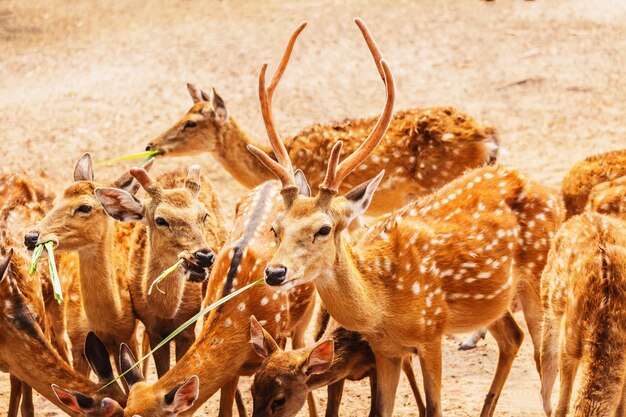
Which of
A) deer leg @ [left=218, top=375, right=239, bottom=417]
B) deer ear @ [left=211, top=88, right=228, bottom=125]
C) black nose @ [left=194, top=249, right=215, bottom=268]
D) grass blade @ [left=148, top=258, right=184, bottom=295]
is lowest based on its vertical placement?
deer leg @ [left=218, top=375, right=239, bottom=417]

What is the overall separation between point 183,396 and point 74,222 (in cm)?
161

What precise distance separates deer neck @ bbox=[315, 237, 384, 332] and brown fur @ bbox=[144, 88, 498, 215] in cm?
365

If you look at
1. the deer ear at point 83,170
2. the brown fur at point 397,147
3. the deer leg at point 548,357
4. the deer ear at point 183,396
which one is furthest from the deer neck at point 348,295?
the brown fur at point 397,147

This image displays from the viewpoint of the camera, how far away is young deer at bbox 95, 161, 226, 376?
23.8 ft

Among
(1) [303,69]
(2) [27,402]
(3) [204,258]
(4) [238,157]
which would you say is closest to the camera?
(3) [204,258]

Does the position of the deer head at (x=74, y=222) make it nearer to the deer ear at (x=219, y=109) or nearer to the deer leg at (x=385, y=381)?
the deer leg at (x=385, y=381)

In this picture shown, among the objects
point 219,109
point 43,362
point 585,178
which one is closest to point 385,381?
point 43,362

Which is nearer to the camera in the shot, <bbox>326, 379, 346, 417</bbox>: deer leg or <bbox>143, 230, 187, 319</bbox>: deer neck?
<bbox>143, 230, 187, 319</bbox>: deer neck

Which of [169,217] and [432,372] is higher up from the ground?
[169,217]

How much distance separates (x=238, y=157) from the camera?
11.4 m

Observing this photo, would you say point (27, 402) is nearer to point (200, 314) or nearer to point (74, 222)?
point (74, 222)

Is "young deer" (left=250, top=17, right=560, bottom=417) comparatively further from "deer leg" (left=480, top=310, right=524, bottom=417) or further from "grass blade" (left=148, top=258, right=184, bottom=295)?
"grass blade" (left=148, top=258, right=184, bottom=295)

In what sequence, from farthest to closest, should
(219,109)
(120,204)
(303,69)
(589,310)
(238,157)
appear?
(303,69) → (238,157) → (219,109) → (120,204) → (589,310)

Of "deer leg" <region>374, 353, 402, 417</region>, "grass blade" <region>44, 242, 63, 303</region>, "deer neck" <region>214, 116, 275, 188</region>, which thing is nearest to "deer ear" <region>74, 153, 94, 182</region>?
"grass blade" <region>44, 242, 63, 303</region>
